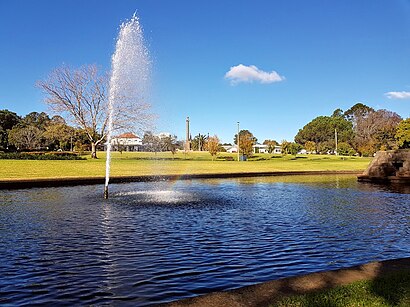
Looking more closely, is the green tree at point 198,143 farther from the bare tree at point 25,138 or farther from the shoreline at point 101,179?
the shoreline at point 101,179

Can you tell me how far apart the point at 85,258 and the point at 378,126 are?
11112 cm

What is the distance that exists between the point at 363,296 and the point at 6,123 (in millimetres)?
115720

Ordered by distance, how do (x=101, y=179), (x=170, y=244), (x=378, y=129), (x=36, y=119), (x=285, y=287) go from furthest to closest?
1. (x=36, y=119)
2. (x=378, y=129)
3. (x=101, y=179)
4. (x=170, y=244)
5. (x=285, y=287)

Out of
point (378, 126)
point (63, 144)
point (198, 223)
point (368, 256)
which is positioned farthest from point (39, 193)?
point (378, 126)

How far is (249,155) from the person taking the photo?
76250 mm

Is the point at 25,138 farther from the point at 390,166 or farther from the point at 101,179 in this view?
the point at 390,166

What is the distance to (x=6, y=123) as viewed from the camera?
104 metres

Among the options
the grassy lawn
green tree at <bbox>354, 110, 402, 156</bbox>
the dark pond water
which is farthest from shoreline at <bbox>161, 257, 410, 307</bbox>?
green tree at <bbox>354, 110, 402, 156</bbox>

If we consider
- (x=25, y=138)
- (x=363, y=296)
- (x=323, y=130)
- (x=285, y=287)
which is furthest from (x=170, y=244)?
(x=323, y=130)

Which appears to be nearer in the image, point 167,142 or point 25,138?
point 25,138

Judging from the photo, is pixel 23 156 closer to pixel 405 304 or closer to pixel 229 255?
pixel 229 255

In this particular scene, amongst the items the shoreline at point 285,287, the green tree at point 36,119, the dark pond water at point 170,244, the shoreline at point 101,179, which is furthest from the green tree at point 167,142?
the shoreline at point 285,287

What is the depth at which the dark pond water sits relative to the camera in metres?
5.97

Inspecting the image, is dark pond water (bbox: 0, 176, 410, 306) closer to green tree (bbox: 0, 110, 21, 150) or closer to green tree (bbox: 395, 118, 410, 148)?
green tree (bbox: 395, 118, 410, 148)
